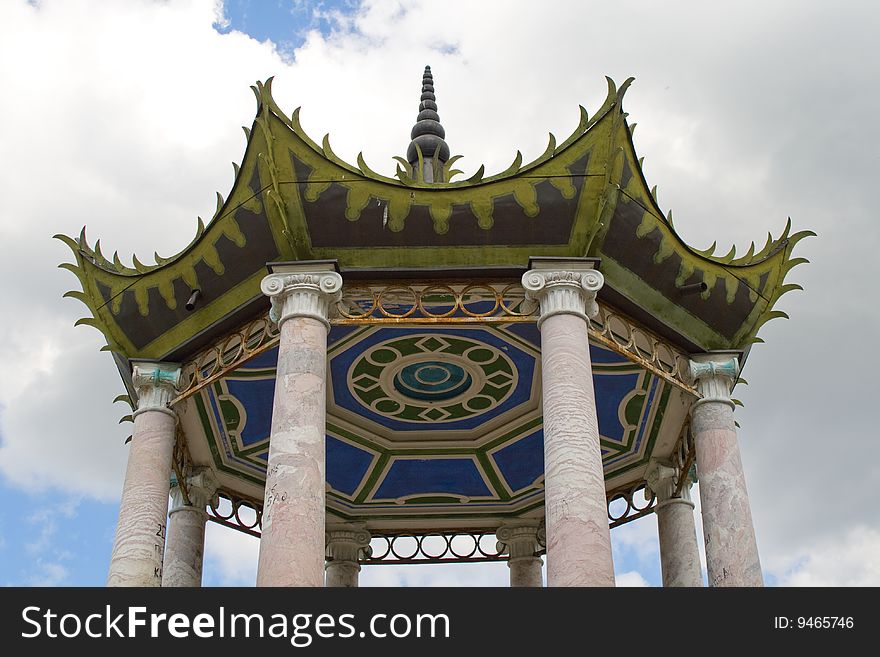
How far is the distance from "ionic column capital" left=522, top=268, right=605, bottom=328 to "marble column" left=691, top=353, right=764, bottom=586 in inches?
149

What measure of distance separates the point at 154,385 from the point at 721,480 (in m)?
11.0

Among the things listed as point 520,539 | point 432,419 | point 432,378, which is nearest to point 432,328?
point 432,378

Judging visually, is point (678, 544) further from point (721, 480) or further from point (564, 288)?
point (564, 288)

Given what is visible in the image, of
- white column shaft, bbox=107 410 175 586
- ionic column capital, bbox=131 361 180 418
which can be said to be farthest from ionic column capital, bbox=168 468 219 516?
white column shaft, bbox=107 410 175 586

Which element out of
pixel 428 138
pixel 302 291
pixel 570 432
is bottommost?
pixel 570 432

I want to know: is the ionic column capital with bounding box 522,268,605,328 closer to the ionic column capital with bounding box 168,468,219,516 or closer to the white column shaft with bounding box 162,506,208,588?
the ionic column capital with bounding box 168,468,219,516

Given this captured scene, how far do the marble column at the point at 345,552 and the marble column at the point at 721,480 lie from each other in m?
11.0

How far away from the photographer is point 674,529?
25688 mm

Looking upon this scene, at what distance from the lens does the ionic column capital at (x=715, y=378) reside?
22.2 m

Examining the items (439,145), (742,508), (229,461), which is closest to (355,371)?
(229,461)

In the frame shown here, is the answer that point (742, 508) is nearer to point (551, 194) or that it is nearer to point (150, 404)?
point (551, 194)

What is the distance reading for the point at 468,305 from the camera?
23.2 m

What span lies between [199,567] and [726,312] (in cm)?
1270

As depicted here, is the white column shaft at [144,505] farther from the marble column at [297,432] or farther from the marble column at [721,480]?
the marble column at [721,480]
